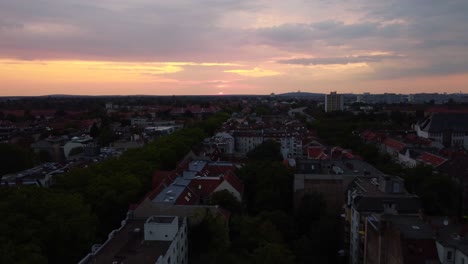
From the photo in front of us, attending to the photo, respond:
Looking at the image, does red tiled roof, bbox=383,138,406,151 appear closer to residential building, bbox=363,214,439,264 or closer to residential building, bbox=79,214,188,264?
residential building, bbox=363,214,439,264

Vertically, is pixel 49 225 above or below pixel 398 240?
below

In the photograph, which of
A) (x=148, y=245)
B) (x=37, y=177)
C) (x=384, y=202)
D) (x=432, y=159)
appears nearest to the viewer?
(x=148, y=245)

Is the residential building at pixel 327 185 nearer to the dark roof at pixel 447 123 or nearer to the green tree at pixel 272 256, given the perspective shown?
the green tree at pixel 272 256

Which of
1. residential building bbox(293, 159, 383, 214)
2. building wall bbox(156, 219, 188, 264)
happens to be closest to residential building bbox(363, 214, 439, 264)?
building wall bbox(156, 219, 188, 264)

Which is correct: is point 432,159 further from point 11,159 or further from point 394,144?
point 11,159

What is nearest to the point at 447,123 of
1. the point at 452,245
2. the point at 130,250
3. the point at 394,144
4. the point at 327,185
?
the point at 394,144

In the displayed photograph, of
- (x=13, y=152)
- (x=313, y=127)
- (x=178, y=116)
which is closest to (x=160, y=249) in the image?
(x=13, y=152)

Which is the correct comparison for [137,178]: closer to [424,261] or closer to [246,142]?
[424,261]
